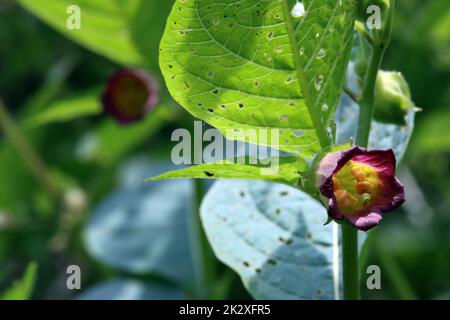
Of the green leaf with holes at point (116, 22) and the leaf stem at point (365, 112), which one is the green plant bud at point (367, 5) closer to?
the leaf stem at point (365, 112)

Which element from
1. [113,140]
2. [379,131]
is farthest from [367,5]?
[113,140]

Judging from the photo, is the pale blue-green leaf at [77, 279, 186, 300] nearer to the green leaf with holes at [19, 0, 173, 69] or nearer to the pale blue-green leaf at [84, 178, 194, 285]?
the pale blue-green leaf at [84, 178, 194, 285]

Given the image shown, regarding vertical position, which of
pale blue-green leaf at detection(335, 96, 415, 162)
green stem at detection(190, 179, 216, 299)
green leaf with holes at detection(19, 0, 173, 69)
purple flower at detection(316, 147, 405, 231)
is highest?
green leaf with holes at detection(19, 0, 173, 69)

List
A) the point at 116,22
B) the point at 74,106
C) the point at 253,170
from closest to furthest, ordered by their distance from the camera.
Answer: the point at 253,170 < the point at 116,22 < the point at 74,106

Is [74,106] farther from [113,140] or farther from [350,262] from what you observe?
[350,262]

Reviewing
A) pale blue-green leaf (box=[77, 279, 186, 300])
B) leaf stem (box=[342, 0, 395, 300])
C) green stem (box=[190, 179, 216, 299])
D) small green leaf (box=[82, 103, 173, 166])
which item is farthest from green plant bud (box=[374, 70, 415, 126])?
small green leaf (box=[82, 103, 173, 166])

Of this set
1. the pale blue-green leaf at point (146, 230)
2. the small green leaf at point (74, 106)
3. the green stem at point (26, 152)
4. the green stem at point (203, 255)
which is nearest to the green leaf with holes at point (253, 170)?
the green stem at point (203, 255)
